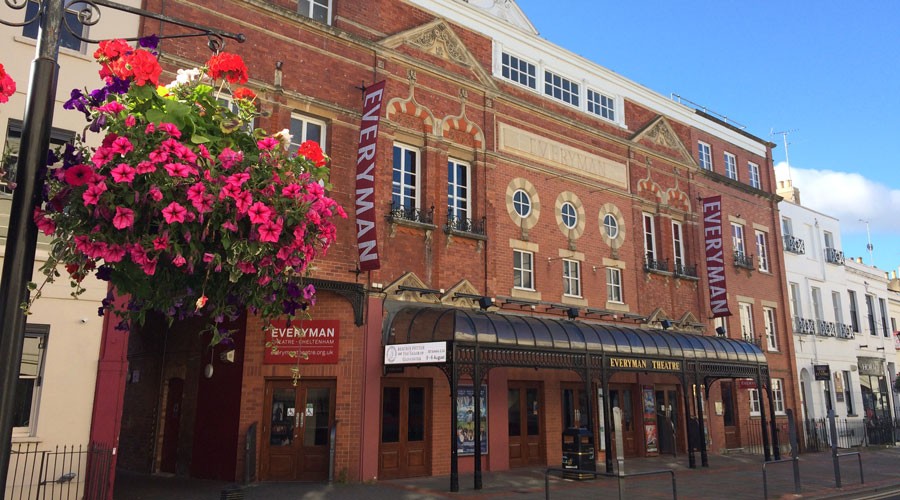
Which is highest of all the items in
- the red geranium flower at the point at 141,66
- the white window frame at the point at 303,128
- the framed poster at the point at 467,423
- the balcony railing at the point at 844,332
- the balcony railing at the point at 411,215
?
the white window frame at the point at 303,128

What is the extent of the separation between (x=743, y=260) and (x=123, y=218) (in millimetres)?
Answer: 26044

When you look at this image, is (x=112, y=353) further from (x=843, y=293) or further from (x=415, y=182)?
(x=843, y=293)

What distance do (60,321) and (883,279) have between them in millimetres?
37746

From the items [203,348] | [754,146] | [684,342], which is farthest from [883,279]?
[203,348]

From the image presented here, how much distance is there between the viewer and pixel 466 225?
704 inches

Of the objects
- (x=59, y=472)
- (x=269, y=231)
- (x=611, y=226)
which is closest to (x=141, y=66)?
(x=269, y=231)

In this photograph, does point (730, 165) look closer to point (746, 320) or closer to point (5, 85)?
point (746, 320)

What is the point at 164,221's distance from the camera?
4.37 metres

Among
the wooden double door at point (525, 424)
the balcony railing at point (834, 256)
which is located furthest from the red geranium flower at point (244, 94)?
the balcony railing at point (834, 256)

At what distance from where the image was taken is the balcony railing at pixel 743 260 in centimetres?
2583

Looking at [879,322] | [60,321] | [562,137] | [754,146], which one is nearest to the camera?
[60,321]

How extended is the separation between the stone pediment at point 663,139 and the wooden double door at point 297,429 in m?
14.6

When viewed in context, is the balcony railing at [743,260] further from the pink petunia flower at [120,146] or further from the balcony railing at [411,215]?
the pink petunia flower at [120,146]

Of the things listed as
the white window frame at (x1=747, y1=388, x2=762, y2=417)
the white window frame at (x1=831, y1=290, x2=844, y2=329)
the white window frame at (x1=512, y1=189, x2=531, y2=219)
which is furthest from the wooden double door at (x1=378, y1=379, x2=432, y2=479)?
the white window frame at (x1=831, y1=290, x2=844, y2=329)
